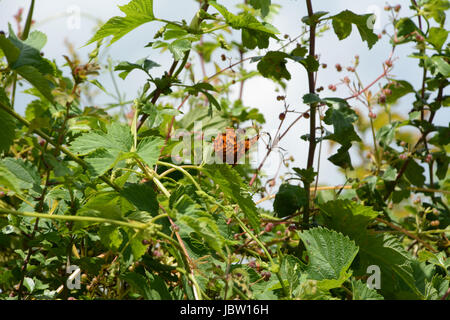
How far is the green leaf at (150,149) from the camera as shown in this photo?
2.28 feet

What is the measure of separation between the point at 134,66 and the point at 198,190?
371mm

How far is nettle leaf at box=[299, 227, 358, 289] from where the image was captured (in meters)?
0.80

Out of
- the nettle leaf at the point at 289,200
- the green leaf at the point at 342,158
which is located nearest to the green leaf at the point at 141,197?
the nettle leaf at the point at 289,200

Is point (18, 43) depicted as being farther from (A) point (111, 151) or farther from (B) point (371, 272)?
(B) point (371, 272)

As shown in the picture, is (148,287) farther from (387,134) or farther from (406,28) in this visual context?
(406,28)

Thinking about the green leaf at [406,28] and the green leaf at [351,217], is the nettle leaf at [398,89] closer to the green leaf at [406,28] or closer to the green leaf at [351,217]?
the green leaf at [406,28]

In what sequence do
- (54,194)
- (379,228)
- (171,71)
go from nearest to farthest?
(54,194) < (171,71) < (379,228)

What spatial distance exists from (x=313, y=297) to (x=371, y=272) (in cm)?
30

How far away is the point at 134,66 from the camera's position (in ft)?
3.27

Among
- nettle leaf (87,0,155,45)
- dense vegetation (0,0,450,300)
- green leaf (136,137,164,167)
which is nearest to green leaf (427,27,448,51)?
dense vegetation (0,0,450,300)

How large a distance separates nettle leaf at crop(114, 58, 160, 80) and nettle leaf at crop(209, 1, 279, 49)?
0.17 meters

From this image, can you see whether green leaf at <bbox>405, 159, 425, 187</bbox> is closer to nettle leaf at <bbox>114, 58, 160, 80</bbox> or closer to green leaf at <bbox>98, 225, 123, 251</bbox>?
nettle leaf at <bbox>114, 58, 160, 80</bbox>
